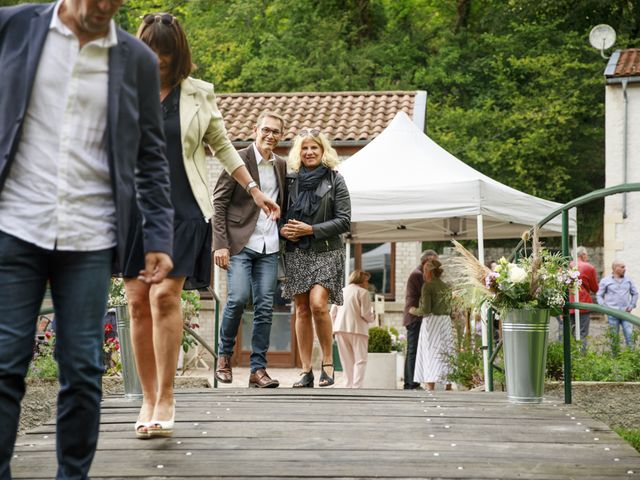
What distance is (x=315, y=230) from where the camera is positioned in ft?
25.8

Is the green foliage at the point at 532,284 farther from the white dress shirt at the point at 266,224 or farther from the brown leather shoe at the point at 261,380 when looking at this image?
the brown leather shoe at the point at 261,380

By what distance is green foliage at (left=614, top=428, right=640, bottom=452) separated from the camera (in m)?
8.54

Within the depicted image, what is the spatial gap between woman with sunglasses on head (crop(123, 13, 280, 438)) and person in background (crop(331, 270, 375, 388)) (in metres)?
7.38

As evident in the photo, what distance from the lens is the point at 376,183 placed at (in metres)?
11.7

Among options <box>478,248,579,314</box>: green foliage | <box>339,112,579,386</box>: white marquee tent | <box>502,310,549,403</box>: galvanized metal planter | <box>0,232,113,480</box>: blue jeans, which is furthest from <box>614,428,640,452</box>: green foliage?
<box>0,232,113,480</box>: blue jeans

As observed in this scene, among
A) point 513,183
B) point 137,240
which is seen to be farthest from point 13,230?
point 513,183

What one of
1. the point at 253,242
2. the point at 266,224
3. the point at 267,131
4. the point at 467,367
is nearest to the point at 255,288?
the point at 253,242

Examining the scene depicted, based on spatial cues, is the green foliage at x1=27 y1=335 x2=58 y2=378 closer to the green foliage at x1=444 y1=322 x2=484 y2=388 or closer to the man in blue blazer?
the green foliage at x1=444 y1=322 x2=484 y2=388

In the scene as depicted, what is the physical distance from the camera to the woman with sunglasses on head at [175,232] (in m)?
4.94

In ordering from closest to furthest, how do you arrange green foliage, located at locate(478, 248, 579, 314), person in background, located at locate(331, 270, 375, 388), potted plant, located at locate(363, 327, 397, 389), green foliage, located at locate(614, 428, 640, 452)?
green foliage, located at locate(478, 248, 579, 314) → green foliage, located at locate(614, 428, 640, 452) → person in background, located at locate(331, 270, 375, 388) → potted plant, located at locate(363, 327, 397, 389)

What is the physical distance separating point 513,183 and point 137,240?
86.5 feet

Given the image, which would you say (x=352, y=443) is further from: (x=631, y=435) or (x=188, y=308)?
(x=188, y=308)

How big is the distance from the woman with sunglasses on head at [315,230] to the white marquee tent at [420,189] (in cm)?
309

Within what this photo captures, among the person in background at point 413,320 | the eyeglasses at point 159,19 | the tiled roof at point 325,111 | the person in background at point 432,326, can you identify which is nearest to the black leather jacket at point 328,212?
the eyeglasses at point 159,19
